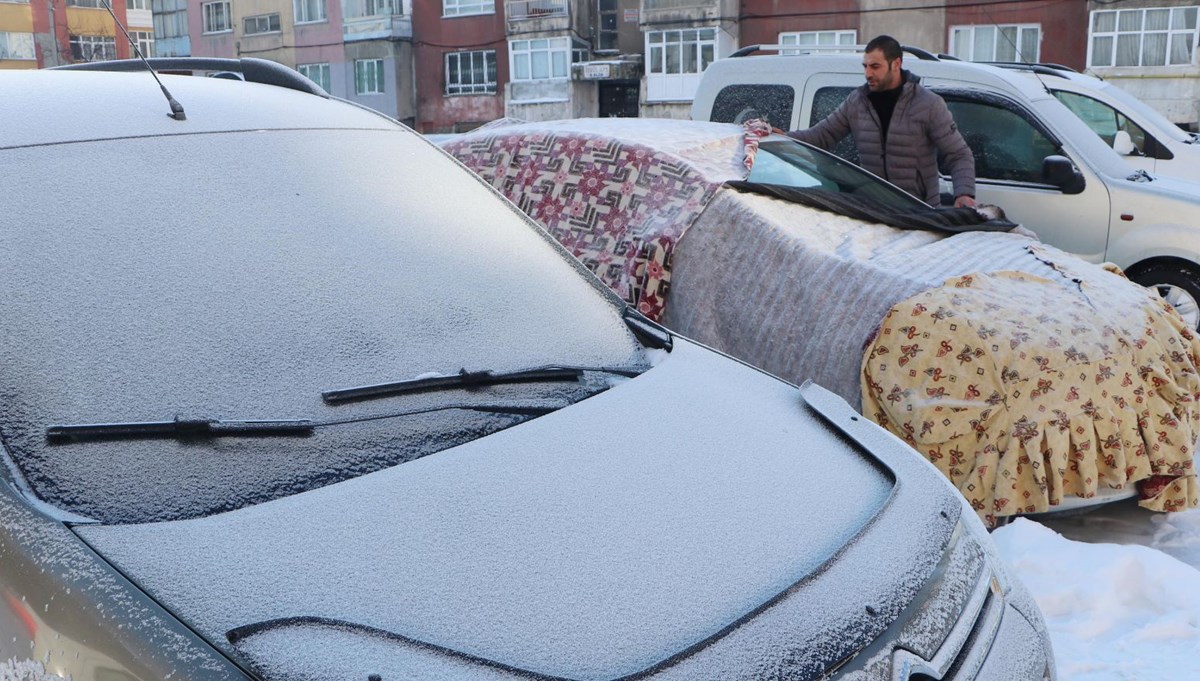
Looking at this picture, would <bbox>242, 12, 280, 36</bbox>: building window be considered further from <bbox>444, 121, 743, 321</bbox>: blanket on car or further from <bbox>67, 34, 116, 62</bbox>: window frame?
<bbox>444, 121, 743, 321</bbox>: blanket on car

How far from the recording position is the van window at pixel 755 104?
746 centimetres

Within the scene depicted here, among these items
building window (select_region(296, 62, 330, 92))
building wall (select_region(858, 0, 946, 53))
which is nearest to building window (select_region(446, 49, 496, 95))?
building window (select_region(296, 62, 330, 92))

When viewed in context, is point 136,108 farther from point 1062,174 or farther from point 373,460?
point 1062,174

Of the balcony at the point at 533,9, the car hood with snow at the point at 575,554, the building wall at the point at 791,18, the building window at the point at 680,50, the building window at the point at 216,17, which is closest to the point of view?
the car hood with snow at the point at 575,554

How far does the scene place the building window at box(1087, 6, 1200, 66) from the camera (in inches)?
1164

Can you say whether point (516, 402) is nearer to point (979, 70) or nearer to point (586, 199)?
point (586, 199)

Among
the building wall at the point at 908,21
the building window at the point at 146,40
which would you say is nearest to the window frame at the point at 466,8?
the building wall at the point at 908,21

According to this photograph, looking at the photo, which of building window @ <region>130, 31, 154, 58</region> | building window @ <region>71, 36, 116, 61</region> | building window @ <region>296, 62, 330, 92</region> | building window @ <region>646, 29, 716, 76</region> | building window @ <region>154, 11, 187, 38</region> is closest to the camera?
building window @ <region>646, 29, 716, 76</region>

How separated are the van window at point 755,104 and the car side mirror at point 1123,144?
264 centimetres

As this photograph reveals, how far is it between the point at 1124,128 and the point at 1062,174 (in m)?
2.88

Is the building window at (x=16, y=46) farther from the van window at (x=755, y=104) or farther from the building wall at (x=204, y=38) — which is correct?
the van window at (x=755, y=104)

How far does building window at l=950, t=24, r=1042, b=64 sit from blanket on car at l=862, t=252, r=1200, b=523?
1146 inches

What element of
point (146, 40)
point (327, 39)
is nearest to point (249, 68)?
point (327, 39)

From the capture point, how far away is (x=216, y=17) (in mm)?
48406
